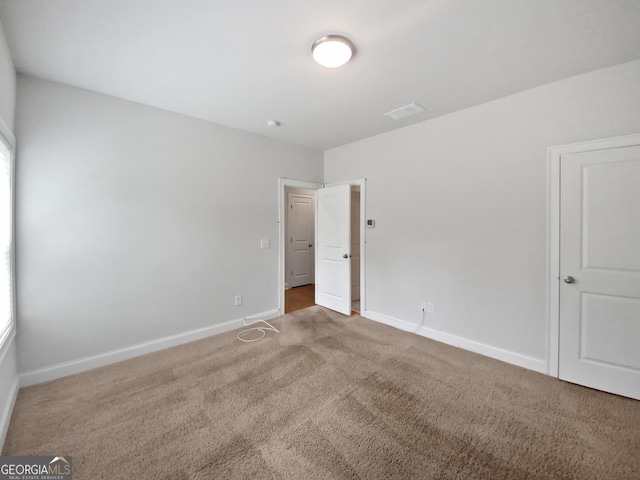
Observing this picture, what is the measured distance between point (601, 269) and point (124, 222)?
4.43 metres

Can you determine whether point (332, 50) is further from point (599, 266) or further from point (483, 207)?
point (599, 266)

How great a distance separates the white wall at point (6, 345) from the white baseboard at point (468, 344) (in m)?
3.57

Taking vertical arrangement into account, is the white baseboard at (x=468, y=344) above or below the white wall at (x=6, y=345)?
below

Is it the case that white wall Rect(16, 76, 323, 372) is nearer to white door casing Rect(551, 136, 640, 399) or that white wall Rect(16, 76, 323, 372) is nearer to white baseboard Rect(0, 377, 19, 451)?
white baseboard Rect(0, 377, 19, 451)

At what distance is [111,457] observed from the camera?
154 centimetres

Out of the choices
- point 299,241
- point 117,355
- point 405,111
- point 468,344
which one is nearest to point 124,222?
point 117,355

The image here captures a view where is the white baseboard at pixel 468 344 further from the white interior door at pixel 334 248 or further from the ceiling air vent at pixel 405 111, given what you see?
the ceiling air vent at pixel 405 111

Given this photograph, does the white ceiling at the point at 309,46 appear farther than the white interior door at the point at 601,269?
No

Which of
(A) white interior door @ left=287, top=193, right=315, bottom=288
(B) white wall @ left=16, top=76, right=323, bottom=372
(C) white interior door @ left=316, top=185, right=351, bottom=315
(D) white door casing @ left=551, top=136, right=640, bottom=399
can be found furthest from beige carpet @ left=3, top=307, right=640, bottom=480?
(A) white interior door @ left=287, top=193, right=315, bottom=288

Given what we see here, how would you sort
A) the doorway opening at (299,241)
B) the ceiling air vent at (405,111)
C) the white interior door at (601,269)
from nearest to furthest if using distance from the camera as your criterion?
the white interior door at (601,269), the ceiling air vent at (405,111), the doorway opening at (299,241)

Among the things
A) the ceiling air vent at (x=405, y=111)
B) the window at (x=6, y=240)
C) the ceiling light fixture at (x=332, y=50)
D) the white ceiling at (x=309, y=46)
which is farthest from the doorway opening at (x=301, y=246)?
the window at (x=6, y=240)

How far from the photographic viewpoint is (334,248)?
13.6ft

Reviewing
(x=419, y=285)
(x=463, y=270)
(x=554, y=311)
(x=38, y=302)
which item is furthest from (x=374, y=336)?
(x=38, y=302)

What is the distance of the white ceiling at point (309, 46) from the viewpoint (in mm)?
1540
